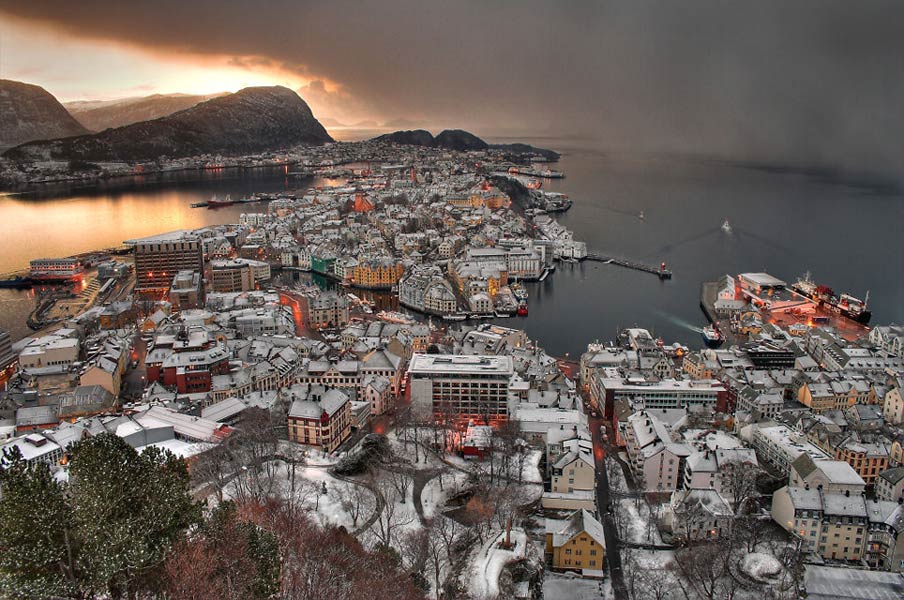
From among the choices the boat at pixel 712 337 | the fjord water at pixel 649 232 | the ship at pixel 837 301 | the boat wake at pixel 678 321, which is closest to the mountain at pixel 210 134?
the fjord water at pixel 649 232

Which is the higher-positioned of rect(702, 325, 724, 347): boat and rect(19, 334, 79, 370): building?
rect(19, 334, 79, 370): building

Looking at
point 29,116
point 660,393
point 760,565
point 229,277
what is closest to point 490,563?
point 760,565

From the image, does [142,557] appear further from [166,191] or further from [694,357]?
[166,191]

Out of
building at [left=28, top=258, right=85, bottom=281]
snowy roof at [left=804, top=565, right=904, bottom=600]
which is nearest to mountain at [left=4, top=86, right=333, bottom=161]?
building at [left=28, top=258, right=85, bottom=281]

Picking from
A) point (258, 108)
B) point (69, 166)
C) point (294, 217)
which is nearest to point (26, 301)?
point (294, 217)

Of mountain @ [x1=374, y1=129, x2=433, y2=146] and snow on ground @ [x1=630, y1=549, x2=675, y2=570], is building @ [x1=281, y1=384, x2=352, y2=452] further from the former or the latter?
mountain @ [x1=374, y1=129, x2=433, y2=146]
